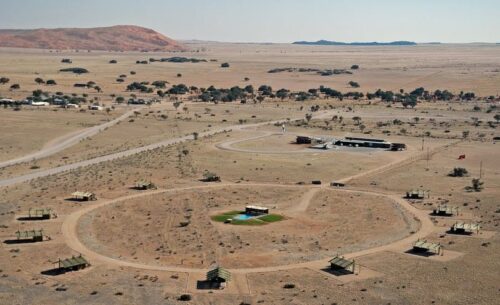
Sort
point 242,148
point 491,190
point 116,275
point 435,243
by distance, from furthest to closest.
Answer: point 242,148 < point 491,190 < point 435,243 < point 116,275

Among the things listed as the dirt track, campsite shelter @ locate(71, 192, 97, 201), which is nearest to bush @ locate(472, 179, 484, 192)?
the dirt track

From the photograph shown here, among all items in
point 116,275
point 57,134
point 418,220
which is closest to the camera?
point 116,275

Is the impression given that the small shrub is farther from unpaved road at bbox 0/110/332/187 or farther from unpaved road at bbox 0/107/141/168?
unpaved road at bbox 0/107/141/168

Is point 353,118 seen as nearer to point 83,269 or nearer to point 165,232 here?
point 165,232

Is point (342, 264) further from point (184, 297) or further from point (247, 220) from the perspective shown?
point (247, 220)

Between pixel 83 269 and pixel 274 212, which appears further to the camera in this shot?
pixel 274 212

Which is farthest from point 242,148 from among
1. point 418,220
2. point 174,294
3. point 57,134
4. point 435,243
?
point 174,294
